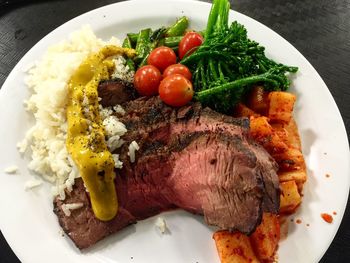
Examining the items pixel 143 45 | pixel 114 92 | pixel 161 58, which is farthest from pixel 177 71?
pixel 143 45

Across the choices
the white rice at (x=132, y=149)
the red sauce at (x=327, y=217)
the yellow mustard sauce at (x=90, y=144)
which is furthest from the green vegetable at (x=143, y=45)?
the red sauce at (x=327, y=217)

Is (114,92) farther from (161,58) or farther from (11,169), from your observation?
(11,169)

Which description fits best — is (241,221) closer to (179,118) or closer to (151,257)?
(151,257)

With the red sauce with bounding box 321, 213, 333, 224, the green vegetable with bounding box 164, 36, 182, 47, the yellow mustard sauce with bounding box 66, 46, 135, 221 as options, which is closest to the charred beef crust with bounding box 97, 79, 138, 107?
the yellow mustard sauce with bounding box 66, 46, 135, 221

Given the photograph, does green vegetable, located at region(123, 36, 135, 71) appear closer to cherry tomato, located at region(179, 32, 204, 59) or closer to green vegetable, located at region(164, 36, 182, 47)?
green vegetable, located at region(164, 36, 182, 47)

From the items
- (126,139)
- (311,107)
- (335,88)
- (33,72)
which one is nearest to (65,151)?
(126,139)

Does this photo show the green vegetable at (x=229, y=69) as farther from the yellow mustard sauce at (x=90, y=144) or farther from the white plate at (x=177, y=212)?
the yellow mustard sauce at (x=90, y=144)
